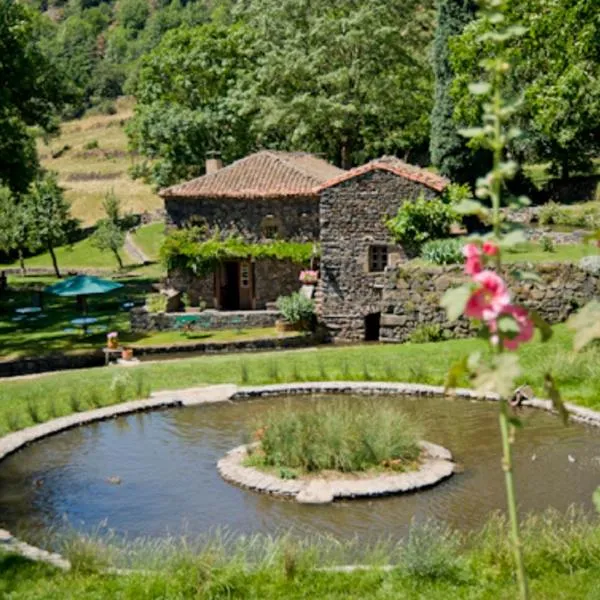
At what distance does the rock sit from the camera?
1431 cm

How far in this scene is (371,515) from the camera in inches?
541

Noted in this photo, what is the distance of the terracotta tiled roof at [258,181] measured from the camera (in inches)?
1420

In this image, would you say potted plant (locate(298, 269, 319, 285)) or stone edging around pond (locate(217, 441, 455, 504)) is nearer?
stone edging around pond (locate(217, 441, 455, 504))

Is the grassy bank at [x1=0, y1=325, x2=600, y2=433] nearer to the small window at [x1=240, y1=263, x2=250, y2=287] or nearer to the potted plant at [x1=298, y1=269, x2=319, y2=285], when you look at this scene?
the potted plant at [x1=298, y1=269, x2=319, y2=285]

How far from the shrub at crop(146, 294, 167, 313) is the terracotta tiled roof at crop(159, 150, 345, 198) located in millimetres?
3863

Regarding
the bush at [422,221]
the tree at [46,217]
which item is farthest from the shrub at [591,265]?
the tree at [46,217]

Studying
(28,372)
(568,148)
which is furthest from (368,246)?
(568,148)

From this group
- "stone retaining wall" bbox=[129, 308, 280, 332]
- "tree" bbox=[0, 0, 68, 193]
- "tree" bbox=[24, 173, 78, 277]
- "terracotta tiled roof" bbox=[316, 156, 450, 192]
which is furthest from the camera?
"tree" bbox=[24, 173, 78, 277]

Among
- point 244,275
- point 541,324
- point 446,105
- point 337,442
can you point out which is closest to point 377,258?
point 244,275

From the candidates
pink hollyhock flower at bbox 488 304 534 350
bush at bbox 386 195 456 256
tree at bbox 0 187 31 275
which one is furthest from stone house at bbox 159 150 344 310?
pink hollyhock flower at bbox 488 304 534 350

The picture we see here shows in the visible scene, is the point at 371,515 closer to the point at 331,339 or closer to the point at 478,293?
the point at 478,293

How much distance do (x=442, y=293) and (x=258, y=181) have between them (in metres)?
10.5

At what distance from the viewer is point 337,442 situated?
15438 millimetres

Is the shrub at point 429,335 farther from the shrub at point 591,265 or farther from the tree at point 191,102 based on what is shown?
the tree at point 191,102
